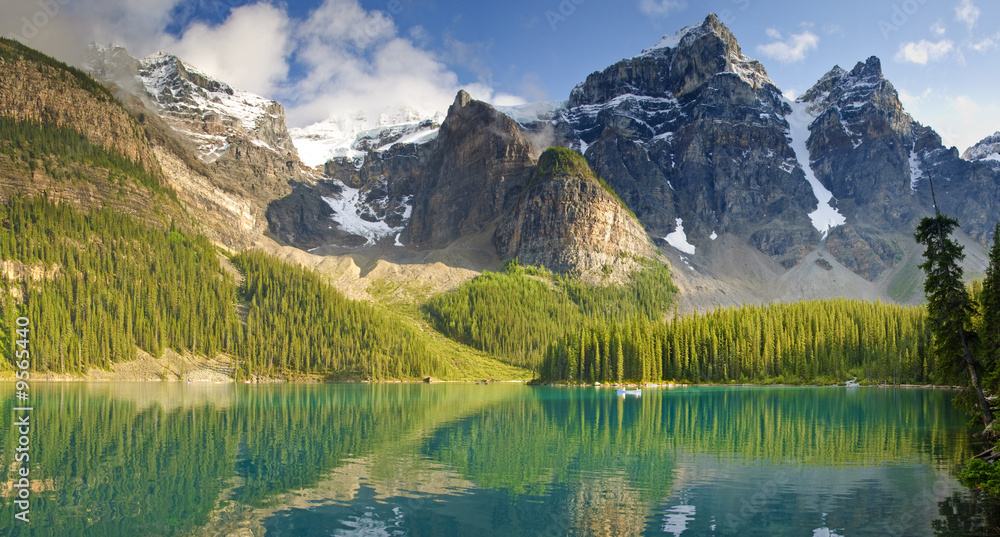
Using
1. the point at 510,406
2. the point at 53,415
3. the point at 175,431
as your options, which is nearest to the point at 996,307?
the point at 510,406

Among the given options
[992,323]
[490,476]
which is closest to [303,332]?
[490,476]

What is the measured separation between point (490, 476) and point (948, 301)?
30.0 metres

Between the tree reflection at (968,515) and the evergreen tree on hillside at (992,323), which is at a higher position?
the evergreen tree on hillside at (992,323)

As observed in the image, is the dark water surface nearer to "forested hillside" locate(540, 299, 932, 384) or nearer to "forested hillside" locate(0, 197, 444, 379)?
"forested hillside" locate(540, 299, 932, 384)

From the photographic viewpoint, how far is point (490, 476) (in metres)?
34.5

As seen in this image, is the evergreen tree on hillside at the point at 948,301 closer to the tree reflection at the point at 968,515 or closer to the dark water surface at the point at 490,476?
the dark water surface at the point at 490,476

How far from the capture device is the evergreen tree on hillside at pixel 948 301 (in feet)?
133

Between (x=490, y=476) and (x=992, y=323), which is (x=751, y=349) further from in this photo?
(x=490, y=476)

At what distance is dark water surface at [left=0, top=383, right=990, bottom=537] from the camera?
82.7ft

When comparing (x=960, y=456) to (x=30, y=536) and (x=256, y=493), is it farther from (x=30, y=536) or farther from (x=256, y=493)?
(x=30, y=536)

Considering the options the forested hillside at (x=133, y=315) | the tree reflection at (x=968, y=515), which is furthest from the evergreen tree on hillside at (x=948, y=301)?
the forested hillside at (x=133, y=315)

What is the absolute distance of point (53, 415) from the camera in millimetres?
61625

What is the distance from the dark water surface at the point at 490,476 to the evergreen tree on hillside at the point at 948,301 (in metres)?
5.49

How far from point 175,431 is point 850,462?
47.1 m
